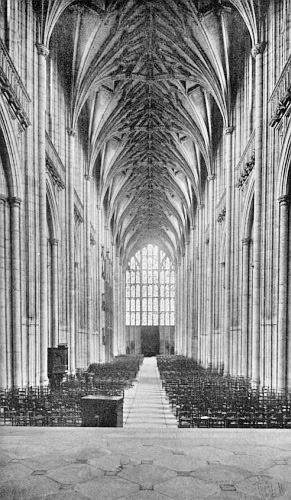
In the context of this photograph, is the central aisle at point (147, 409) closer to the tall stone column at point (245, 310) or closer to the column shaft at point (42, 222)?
the column shaft at point (42, 222)

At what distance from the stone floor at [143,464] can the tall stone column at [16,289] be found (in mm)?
5438

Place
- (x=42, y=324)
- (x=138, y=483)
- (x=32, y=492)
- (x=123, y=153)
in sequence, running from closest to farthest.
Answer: (x=32, y=492), (x=138, y=483), (x=42, y=324), (x=123, y=153)

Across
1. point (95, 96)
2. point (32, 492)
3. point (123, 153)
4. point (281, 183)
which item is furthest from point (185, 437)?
point (123, 153)

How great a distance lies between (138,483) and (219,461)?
4.77 ft

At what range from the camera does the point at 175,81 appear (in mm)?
28891

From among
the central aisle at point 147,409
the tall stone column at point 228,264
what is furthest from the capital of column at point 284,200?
the tall stone column at point 228,264

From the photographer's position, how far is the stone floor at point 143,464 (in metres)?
5.37

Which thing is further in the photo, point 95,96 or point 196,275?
point 196,275

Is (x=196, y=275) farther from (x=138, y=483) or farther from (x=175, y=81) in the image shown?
(x=138, y=483)

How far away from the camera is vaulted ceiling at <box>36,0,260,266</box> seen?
21641 mm

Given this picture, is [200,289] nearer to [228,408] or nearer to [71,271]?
[71,271]

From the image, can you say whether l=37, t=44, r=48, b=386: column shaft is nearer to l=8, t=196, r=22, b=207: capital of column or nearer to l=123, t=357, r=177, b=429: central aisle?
l=8, t=196, r=22, b=207: capital of column

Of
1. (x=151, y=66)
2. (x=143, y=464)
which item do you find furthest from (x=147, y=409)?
(x=151, y=66)

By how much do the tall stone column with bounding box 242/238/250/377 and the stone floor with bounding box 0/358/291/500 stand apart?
11.5 meters
